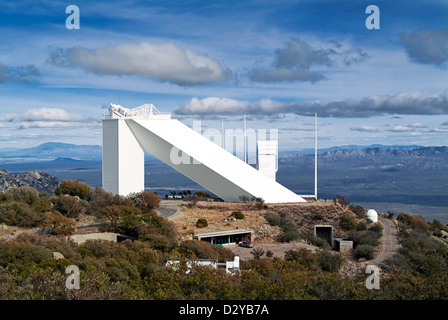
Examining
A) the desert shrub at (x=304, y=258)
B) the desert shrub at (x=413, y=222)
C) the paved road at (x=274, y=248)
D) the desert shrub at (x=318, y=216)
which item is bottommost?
the desert shrub at (x=413, y=222)

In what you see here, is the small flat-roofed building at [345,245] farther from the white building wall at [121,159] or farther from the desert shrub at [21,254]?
the desert shrub at [21,254]

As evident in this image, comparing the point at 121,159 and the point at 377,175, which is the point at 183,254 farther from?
the point at 377,175

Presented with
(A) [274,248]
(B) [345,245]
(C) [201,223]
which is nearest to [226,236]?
(C) [201,223]

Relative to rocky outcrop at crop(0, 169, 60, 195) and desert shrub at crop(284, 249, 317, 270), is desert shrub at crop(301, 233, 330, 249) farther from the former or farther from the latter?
rocky outcrop at crop(0, 169, 60, 195)

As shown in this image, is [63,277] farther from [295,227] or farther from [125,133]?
[125,133]

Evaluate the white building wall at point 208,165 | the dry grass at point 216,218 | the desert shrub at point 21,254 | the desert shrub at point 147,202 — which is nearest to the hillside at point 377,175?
the white building wall at point 208,165

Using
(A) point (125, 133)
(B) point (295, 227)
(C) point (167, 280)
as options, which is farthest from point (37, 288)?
(A) point (125, 133)
